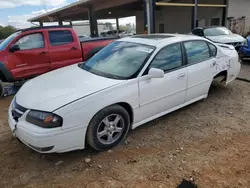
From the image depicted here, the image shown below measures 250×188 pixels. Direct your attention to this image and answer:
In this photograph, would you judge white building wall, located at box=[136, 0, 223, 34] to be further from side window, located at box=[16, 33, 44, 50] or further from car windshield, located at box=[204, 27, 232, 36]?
side window, located at box=[16, 33, 44, 50]

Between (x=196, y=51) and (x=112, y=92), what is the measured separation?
2.13 m

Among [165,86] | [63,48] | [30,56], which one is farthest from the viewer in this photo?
[63,48]

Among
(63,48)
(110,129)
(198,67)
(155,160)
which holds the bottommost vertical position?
(155,160)

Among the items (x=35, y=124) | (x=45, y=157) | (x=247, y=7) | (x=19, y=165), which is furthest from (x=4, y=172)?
(x=247, y=7)

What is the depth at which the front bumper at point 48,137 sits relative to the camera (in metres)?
2.65

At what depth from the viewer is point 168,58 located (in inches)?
151

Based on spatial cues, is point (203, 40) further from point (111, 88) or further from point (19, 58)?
point (19, 58)

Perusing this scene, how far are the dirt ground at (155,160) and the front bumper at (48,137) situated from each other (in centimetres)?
33

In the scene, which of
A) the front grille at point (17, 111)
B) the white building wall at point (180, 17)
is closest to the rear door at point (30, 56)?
the front grille at point (17, 111)

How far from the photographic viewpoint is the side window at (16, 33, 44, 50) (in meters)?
6.19

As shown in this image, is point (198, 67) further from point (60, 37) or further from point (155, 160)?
point (60, 37)

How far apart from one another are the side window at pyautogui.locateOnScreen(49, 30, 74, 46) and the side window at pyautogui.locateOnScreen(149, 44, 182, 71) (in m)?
4.07

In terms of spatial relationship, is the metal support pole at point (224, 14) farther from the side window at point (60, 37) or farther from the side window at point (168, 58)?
the side window at point (168, 58)

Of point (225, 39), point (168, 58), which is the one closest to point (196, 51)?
point (168, 58)
